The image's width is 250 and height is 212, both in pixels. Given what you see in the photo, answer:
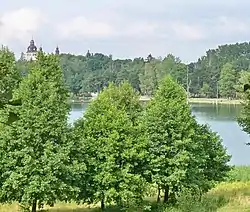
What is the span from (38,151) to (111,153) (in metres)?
2.25

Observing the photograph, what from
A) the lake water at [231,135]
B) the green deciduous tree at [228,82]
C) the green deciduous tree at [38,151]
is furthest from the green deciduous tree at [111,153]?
the green deciduous tree at [228,82]

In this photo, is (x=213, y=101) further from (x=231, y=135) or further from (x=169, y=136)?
(x=169, y=136)

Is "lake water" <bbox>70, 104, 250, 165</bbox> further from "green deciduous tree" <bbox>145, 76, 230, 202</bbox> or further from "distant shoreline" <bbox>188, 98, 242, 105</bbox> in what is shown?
"distant shoreline" <bbox>188, 98, 242, 105</bbox>

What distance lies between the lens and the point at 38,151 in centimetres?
1499

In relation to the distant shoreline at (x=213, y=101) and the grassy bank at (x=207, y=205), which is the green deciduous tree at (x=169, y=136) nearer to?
the grassy bank at (x=207, y=205)

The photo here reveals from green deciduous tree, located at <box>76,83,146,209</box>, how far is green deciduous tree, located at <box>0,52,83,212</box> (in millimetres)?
764

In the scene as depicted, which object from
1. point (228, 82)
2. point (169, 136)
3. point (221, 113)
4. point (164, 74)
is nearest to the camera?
point (169, 136)

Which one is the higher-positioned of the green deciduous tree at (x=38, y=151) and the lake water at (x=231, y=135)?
the green deciduous tree at (x=38, y=151)

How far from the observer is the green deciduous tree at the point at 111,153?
50.2ft

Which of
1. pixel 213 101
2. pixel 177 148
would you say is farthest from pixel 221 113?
pixel 177 148

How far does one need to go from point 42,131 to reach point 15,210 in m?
3.21

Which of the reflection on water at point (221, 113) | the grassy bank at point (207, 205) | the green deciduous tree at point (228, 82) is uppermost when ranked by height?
the green deciduous tree at point (228, 82)

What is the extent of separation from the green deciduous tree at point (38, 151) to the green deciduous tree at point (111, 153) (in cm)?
76

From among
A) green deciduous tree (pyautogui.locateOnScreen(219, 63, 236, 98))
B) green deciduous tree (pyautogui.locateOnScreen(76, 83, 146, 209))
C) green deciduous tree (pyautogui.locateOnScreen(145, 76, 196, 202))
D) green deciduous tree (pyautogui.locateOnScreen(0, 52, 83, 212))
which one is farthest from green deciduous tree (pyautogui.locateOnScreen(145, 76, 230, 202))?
green deciduous tree (pyautogui.locateOnScreen(219, 63, 236, 98))
